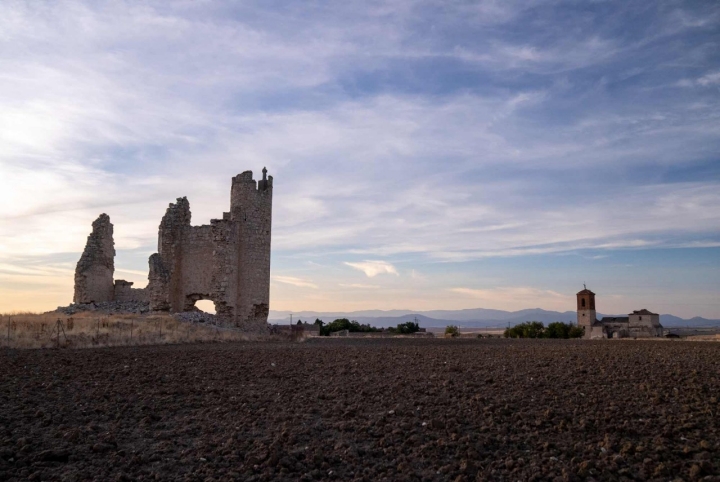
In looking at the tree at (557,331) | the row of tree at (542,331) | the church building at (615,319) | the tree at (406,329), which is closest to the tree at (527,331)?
the row of tree at (542,331)

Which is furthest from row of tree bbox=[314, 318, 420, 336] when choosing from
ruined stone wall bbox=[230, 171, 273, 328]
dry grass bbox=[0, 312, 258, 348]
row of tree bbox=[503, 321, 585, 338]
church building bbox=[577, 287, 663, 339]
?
church building bbox=[577, 287, 663, 339]

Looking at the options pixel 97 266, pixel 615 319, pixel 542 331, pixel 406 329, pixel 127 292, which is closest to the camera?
pixel 97 266

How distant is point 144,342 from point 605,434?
1487 centimetres

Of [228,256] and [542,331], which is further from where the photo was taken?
[542,331]

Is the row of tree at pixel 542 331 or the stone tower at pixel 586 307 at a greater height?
the stone tower at pixel 586 307

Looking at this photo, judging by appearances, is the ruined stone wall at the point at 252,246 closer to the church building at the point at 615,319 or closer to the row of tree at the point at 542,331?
the row of tree at the point at 542,331

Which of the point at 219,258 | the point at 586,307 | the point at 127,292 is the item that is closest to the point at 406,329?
the point at 219,258

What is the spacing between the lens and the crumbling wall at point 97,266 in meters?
27.4

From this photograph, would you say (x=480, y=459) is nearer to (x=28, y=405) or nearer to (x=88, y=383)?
(x=28, y=405)

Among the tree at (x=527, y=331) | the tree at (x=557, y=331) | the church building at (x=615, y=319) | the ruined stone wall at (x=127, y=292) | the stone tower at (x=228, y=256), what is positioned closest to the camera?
the stone tower at (x=228, y=256)

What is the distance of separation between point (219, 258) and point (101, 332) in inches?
355

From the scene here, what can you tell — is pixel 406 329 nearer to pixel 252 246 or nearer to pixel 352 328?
pixel 352 328

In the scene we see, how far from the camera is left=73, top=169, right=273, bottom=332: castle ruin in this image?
87.2 ft

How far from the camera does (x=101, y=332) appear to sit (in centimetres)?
1781
